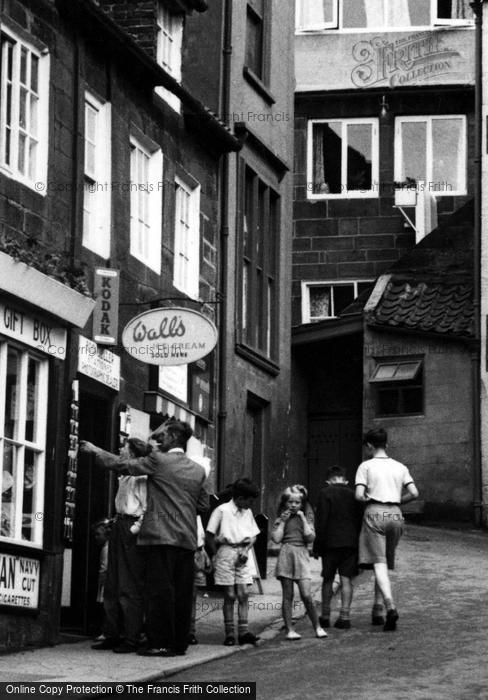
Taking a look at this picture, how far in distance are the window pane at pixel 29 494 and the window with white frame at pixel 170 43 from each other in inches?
258

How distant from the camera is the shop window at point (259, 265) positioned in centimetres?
2655

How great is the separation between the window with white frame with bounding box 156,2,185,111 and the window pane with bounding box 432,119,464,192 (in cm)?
1377

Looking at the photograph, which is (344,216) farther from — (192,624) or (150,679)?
(150,679)

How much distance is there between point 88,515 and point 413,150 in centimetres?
1932

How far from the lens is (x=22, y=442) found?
639 inches

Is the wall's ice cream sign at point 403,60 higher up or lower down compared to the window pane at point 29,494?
higher up

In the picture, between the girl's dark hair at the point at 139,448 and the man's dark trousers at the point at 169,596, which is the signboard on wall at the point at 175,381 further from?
the man's dark trousers at the point at 169,596

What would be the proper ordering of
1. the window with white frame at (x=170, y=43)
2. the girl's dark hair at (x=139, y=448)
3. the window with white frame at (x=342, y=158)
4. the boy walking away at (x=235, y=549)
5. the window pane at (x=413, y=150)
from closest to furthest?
A: 1. the girl's dark hair at (x=139, y=448)
2. the boy walking away at (x=235, y=549)
3. the window with white frame at (x=170, y=43)
4. the window pane at (x=413, y=150)
5. the window with white frame at (x=342, y=158)

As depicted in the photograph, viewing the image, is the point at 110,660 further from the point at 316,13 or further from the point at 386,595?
the point at 316,13

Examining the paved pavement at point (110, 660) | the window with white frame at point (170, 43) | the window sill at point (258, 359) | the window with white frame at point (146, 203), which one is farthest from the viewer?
the window sill at point (258, 359)

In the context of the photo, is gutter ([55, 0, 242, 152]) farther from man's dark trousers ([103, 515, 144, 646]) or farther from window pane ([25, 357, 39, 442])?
man's dark trousers ([103, 515, 144, 646])

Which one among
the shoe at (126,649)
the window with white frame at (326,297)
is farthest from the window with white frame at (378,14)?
the shoe at (126,649)

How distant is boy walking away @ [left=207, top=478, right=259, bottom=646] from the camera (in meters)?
16.8

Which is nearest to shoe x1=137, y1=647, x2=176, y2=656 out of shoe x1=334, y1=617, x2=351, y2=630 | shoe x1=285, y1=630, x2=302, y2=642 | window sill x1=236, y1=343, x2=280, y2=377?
shoe x1=285, y1=630, x2=302, y2=642
